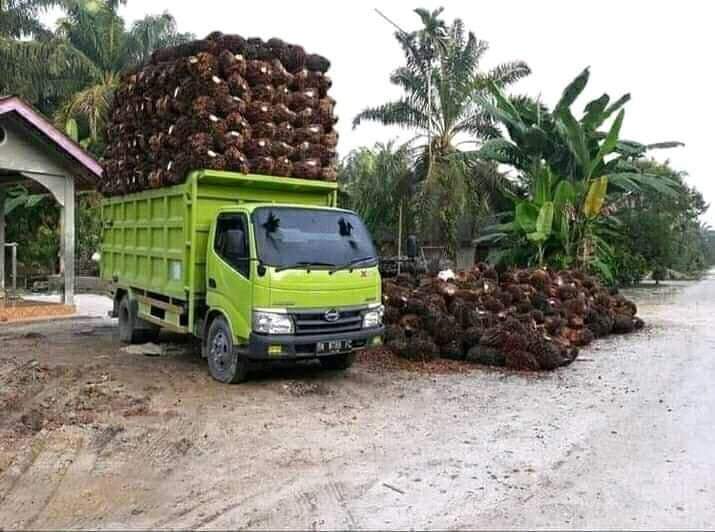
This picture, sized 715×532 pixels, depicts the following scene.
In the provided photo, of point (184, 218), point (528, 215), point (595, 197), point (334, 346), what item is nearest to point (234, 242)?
point (184, 218)

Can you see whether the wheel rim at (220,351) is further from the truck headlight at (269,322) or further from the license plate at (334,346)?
the license plate at (334,346)

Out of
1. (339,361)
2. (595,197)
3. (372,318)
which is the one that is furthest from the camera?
(595,197)

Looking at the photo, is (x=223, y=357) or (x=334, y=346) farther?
(x=223, y=357)

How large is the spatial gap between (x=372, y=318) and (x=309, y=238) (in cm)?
130

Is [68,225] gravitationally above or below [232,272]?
above

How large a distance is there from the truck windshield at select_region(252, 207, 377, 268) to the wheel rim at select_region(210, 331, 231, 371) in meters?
1.29

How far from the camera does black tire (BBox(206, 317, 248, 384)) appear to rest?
8.05 meters

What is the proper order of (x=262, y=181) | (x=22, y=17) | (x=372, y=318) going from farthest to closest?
1. (x=22, y=17)
2. (x=262, y=181)
3. (x=372, y=318)

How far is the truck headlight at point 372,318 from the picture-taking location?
830 centimetres

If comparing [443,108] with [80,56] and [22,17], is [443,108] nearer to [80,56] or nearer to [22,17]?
[80,56]

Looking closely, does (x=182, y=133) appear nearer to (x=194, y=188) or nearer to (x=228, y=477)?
(x=194, y=188)

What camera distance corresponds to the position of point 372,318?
840cm

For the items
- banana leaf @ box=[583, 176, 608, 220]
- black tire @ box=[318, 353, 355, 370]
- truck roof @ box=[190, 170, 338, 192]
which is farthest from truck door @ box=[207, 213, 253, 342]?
banana leaf @ box=[583, 176, 608, 220]

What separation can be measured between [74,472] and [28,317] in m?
10.1
